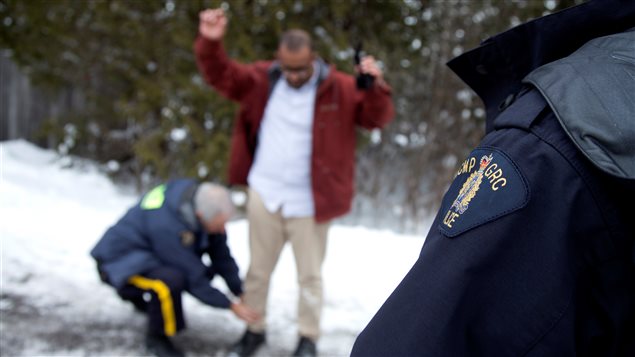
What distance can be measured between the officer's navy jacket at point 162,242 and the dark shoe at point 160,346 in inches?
13.2

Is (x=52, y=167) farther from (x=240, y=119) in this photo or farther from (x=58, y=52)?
(x=240, y=119)

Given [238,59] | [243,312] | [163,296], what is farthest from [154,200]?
[238,59]

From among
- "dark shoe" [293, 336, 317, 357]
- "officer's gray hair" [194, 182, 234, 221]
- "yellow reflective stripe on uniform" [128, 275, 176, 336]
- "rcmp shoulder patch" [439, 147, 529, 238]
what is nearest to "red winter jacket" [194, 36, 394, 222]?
"officer's gray hair" [194, 182, 234, 221]

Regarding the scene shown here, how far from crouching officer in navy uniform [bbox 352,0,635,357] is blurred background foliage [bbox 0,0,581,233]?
5.91 m

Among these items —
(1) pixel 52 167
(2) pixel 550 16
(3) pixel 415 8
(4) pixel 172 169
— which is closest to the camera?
(2) pixel 550 16

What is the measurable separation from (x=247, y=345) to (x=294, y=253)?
0.63 meters

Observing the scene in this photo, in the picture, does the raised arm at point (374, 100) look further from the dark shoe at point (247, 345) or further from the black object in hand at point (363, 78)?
the dark shoe at point (247, 345)

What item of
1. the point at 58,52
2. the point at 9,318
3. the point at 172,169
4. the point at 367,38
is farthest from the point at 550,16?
the point at 58,52

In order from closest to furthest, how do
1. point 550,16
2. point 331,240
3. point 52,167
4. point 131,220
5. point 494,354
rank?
1. point 494,354
2. point 550,16
3. point 131,220
4. point 331,240
5. point 52,167

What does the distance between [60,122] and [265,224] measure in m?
5.83

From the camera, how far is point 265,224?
3.89 metres

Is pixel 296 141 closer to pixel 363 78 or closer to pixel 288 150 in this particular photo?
pixel 288 150

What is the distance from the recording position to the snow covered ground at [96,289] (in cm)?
398

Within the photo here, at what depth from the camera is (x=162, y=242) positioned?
12.1 ft
